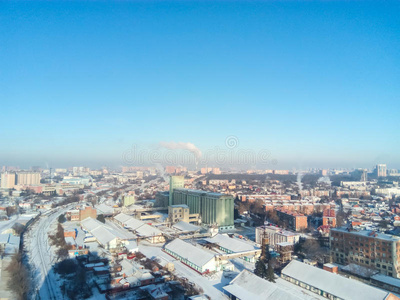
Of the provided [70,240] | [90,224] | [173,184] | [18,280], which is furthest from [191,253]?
[173,184]

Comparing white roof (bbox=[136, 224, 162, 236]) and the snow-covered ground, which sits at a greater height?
white roof (bbox=[136, 224, 162, 236])

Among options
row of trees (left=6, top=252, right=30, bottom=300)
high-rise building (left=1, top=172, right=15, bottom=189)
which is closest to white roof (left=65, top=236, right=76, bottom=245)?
row of trees (left=6, top=252, right=30, bottom=300)

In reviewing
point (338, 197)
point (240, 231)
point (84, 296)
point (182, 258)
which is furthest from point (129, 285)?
point (338, 197)

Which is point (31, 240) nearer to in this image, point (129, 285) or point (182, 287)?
point (129, 285)

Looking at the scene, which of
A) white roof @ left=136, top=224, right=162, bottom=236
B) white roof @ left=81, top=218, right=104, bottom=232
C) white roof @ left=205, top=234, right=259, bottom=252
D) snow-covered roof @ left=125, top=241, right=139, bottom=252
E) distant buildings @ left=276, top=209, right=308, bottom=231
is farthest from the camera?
distant buildings @ left=276, top=209, right=308, bottom=231

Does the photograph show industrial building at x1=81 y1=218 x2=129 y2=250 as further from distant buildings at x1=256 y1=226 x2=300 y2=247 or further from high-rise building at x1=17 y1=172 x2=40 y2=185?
high-rise building at x1=17 y1=172 x2=40 y2=185

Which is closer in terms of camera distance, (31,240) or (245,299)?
(245,299)

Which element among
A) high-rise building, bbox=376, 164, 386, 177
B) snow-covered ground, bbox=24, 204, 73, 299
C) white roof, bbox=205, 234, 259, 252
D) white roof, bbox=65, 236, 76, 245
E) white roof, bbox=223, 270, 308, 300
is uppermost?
high-rise building, bbox=376, 164, 386, 177
